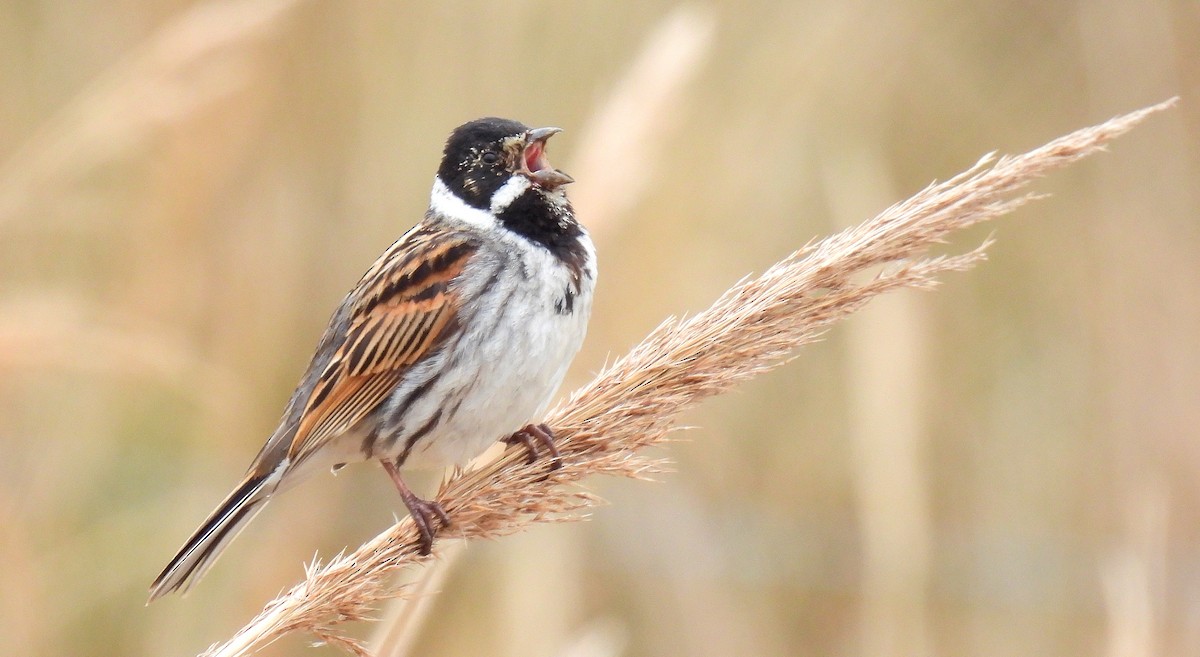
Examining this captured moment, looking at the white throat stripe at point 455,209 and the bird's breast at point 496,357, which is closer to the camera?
the bird's breast at point 496,357

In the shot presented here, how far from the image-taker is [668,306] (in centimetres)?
396

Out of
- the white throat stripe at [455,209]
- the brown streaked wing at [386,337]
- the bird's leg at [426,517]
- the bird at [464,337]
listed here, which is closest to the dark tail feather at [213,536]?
the bird at [464,337]

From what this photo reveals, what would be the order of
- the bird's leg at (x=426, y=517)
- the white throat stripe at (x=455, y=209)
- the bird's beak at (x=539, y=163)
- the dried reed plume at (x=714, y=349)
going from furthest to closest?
1. the white throat stripe at (x=455, y=209)
2. the bird's beak at (x=539, y=163)
3. the bird's leg at (x=426, y=517)
4. the dried reed plume at (x=714, y=349)

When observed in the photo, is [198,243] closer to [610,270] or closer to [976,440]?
[610,270]

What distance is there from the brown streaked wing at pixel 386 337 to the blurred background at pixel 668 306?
43 centimetres

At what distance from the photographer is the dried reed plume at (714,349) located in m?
2.29

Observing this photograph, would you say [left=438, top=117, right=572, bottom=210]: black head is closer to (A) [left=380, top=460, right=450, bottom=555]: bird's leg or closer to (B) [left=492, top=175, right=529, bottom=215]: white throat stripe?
(B) [left=492, top=175, right=529, bottom=215]: white throat stripe

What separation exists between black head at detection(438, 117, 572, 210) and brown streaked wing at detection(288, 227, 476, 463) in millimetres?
154

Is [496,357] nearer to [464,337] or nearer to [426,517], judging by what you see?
[464,337]

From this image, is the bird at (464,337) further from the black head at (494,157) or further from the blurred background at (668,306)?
the blurred background at (668,306)

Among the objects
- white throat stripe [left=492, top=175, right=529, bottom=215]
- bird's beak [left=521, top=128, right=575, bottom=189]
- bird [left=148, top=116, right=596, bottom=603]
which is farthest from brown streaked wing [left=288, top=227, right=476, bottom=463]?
bird's beak [left=521, top=128, right=575, bottom=189]

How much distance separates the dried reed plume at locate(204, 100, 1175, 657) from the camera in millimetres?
2285

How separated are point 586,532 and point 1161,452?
1.96 metres

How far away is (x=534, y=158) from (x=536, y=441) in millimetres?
785
